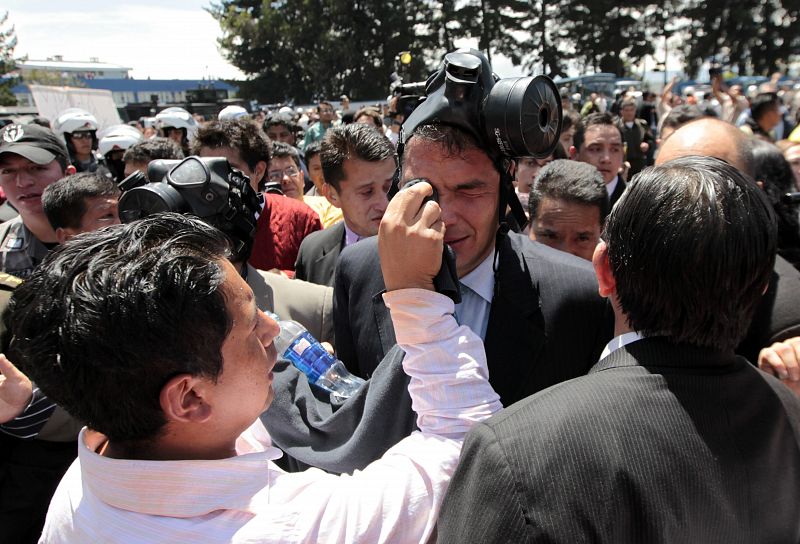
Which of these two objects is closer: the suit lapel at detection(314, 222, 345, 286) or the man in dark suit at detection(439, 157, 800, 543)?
the man in dark suit at detection(439, 157, 800, 543)

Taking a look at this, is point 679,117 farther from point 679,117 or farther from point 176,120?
point 176,120

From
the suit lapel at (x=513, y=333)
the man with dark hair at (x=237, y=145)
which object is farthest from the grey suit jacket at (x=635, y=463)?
the man with dark hair at (x=237, y=145)

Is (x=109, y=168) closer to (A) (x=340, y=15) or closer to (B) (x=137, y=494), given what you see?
(B) (x=137, y=494)

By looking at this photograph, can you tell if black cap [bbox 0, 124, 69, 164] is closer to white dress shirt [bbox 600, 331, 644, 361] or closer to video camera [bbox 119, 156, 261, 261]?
video camera [bbox 119, 156, 261, 261]

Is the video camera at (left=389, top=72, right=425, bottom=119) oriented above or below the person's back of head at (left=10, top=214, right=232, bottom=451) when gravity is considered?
above

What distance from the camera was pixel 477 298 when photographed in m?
1.83

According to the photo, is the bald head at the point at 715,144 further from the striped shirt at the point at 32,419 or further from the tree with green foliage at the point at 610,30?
the tree with green foliage at the point at 610,30

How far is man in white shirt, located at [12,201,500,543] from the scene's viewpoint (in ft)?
3.28

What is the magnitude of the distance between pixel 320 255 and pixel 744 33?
49.4m

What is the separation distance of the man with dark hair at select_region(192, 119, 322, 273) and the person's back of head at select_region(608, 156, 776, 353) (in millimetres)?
2625

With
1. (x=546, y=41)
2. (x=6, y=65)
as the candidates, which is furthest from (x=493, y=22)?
(x=6, y=65)

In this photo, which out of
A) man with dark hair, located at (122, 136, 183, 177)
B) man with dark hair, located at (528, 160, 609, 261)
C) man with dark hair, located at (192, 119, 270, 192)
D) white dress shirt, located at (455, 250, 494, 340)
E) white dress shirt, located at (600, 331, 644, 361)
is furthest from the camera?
man with dark hair, located at (122, 136, 183, 177)

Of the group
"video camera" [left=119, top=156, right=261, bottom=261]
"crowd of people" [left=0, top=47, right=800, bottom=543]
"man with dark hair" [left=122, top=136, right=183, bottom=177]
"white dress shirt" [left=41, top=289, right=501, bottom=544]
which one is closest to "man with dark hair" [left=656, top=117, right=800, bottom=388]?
"crowd of people" [left=0, top=47, right=800, bottom=543]

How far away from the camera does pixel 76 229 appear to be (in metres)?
2.81
